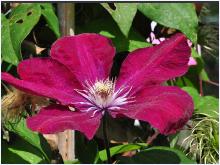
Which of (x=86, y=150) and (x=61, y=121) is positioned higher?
(x=61, y=121)

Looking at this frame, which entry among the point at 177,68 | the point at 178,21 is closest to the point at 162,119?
the point at 177,68

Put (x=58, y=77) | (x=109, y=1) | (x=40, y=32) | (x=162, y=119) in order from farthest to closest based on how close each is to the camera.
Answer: (x=40, y=32) < (x=109, y=1) < (x=58, y=77) < (x=162, y=119)

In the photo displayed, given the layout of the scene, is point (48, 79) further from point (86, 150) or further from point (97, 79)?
point (86, 150)

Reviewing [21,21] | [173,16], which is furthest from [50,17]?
[173,16]

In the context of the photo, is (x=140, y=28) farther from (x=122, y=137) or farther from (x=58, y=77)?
(x=58, y=77)

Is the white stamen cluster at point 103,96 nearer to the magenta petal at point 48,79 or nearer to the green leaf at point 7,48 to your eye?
the magenta petal at point 48,79

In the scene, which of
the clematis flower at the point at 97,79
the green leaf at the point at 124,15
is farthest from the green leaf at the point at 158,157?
the green leaf at the point at 124,15


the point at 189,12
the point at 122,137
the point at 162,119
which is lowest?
the point at 122,137
